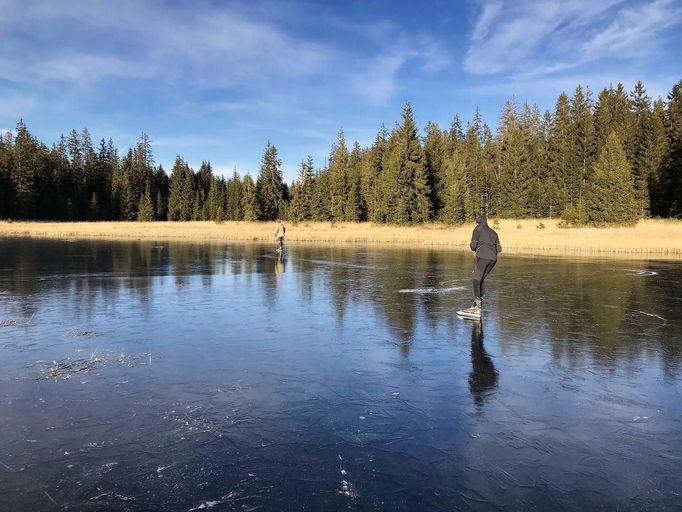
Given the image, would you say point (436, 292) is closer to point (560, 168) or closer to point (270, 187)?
point (560, 168)

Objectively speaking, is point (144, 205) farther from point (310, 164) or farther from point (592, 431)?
point (592, 431)

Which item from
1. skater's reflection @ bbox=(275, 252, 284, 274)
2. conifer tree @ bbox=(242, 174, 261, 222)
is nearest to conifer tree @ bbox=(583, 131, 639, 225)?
skater's reflection @ bbox=(275, 252, 284, 274)

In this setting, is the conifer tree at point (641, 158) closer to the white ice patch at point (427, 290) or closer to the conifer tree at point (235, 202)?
the white ice patch at point (427, 290)

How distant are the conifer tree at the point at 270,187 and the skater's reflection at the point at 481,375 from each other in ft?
241

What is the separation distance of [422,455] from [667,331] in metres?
7.57

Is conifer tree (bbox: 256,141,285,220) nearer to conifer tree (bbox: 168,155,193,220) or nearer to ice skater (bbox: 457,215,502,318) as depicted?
conifer tree (bbox: 168,155,193,220)

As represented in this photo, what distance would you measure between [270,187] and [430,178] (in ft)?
92.4

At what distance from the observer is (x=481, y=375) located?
269 inches

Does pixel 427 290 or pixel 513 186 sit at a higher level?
pixel 513 186

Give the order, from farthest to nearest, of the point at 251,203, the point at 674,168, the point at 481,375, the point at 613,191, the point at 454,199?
the point at 251,203 < the point at 454,199 < the point at 674,168 < the point at 613,191 < the point at 481,375

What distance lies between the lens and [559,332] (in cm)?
951

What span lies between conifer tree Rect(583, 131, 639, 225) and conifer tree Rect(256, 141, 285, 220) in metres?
47.1

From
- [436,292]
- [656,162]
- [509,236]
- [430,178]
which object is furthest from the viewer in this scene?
[430,178]

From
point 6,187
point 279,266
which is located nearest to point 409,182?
point 279,266
